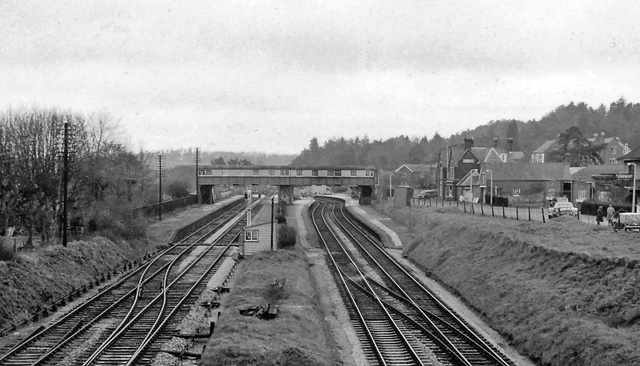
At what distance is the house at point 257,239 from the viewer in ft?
119

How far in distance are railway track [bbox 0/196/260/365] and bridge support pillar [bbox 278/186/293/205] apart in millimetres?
53796

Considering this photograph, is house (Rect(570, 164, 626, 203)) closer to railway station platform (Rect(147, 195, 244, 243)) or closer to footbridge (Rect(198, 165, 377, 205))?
footbridge (Rect(198, 165, 377, 205))

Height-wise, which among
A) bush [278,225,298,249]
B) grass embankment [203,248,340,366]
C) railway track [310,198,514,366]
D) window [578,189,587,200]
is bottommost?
railway track [310,198,514,366]

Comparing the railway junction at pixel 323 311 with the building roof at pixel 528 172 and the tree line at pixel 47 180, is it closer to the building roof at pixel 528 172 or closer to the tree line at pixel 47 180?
the tree line at pixel 47 180

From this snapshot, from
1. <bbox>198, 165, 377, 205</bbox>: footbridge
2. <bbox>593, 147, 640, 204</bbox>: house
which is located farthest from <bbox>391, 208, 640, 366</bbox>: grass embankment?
<bbox>198, 165, 377, 205</bbox>: footbridge

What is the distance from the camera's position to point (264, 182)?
85312 mm

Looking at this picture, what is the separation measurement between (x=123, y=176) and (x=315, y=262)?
3051 cm

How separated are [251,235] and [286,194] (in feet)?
178

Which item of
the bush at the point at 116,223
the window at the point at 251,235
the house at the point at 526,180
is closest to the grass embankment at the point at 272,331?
the window at the point at 251,235

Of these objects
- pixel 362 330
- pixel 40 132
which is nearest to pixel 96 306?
pixel 362 330

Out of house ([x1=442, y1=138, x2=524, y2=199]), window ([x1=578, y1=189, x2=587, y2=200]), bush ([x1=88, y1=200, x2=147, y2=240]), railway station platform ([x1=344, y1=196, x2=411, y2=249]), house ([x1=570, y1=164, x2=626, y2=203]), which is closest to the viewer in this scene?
bush ([x1=88, y1=200, x2=147, y2=240])

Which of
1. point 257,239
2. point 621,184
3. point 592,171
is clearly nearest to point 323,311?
point 257,239

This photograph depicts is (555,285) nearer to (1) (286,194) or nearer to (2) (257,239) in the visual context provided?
(2) (257,239)

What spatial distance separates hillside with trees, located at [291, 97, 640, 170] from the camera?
134250 mm
